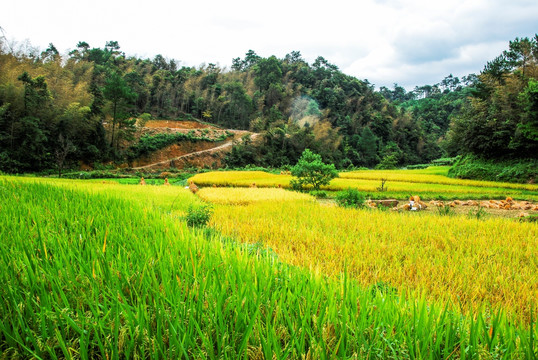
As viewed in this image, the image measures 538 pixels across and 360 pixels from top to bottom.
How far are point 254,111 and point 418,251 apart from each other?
48771 mm

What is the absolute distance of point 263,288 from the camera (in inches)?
63.6

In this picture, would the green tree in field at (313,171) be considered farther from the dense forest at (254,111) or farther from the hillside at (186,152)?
the hillside at (186,152)

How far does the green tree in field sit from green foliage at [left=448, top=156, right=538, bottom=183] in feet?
38.5

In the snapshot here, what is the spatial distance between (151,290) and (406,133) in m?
59.5

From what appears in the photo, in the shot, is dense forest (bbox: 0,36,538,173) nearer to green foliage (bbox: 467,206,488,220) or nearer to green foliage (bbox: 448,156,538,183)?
green foliage (bbox: 448,156,538,183)

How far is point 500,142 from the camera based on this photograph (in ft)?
57.6

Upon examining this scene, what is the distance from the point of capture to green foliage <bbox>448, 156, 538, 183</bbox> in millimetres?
15952

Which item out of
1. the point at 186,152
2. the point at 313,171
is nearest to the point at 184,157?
the point at 186,152

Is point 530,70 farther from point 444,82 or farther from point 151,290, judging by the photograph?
point 444,82

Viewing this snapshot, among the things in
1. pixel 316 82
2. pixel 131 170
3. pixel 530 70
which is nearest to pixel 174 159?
pixel 131 170

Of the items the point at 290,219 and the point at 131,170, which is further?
the point at 131,170

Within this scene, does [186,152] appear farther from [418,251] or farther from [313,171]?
[418,251]

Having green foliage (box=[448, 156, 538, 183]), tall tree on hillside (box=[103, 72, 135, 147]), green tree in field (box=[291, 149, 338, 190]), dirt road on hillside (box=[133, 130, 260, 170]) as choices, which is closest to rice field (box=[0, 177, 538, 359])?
green tree in field (box=[291, 149, 338, 190])

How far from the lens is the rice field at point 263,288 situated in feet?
3.55
